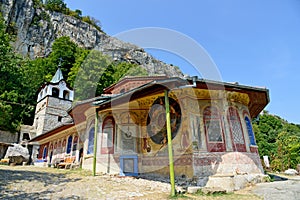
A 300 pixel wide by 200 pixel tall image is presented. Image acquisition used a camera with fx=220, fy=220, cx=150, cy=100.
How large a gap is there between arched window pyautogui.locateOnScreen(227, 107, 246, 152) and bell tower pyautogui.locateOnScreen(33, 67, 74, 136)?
2330cm

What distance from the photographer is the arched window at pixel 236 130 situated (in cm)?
1054

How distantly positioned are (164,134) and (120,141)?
2482 mm

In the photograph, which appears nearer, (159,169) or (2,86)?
(159,169)

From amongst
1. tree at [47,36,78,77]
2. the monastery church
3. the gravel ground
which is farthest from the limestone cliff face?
the gravel ground

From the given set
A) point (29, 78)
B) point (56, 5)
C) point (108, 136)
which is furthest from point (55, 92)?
point (56, 5)

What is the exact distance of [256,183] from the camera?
32.0 ft

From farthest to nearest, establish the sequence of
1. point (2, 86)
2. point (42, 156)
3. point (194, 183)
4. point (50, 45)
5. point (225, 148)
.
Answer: point (50, 45) → point (2, 86) → point (42, 156) → point (225, 148) → point (194, 183)

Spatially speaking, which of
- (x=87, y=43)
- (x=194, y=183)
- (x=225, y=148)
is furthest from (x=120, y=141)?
(x=87, y=43)

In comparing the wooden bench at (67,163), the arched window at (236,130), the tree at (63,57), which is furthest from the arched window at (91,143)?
the tree at (63,57)

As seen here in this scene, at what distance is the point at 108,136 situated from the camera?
12.1 meters

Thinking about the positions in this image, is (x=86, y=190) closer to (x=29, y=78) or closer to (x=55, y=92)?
(x=55, y=92)

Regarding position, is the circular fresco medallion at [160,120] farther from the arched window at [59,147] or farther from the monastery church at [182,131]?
the arched window at [59,147]

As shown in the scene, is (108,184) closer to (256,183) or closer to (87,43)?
(256,183)

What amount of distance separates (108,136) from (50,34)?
45928mm
